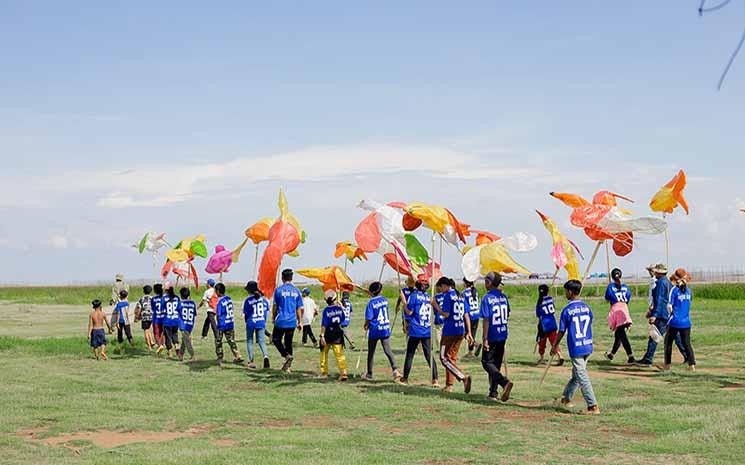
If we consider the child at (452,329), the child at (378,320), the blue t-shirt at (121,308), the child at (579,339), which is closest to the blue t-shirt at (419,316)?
the child at (452,329)

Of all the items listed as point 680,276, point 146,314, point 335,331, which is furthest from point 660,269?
point 146,314

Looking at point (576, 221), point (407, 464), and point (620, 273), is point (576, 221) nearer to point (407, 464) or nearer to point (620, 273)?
point (620, 273)

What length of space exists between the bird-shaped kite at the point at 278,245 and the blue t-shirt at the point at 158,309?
14.4 ft

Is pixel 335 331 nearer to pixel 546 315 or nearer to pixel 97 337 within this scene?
pixel 546 315

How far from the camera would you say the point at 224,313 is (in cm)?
1936

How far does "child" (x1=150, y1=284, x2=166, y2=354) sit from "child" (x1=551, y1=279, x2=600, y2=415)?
37.7 feet

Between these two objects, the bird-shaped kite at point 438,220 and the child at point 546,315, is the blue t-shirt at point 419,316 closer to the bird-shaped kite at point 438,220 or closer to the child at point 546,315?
the bird-shaped kite at point 438,220

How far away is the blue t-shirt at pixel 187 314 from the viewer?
66.2 ft

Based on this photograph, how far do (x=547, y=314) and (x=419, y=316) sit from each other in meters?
4.16

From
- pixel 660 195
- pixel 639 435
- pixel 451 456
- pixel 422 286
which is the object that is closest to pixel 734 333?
pixel 660 195

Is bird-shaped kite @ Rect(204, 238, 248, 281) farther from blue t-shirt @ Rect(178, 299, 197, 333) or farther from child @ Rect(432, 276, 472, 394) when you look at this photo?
child @ Rect(432, 276, 472, 394)

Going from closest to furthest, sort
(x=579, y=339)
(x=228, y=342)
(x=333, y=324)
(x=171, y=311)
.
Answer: (x=579, y=339), (x=333, y=324), (x=228, y=342), (x=171, y=311)

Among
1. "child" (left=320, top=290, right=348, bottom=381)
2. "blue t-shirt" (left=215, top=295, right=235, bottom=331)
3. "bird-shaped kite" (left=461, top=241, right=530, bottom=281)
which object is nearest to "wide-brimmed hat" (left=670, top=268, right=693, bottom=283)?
"bird-shaped kite" (left=461, top=241, right=530, bottom=281)

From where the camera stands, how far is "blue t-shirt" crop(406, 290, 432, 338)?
15211 millimetres
